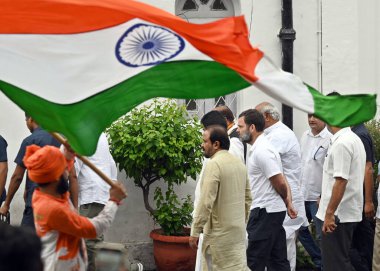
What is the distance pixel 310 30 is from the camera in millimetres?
12414

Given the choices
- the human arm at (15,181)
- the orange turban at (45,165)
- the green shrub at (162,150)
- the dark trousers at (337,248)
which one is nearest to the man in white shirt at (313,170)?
the green shrub at (162,150)

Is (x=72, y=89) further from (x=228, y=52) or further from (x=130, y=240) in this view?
(x=130, y=240)

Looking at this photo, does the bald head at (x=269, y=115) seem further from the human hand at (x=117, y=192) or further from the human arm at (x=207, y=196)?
the human hand at (x=117, y=192)

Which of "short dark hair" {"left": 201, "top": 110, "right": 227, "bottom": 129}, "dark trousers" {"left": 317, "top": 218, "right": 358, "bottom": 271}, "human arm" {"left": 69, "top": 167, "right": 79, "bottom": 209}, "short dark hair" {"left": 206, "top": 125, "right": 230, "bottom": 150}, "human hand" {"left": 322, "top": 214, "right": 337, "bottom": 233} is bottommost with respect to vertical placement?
"dark trousers" {"left": 317, "top": 218, "right": 358, "bottom": 271}

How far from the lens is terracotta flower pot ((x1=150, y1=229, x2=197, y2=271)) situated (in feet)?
36.7

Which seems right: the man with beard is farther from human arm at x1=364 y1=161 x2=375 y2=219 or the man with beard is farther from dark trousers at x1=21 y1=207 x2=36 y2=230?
human arm at x1=364 y1=161 x2=375 y2=219

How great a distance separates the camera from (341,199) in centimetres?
907

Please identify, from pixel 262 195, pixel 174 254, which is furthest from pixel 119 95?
pixel 174 254

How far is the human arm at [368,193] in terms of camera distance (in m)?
10.0

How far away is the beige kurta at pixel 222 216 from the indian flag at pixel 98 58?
247 cm

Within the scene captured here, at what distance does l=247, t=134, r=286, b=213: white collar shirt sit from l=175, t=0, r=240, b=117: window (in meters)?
2.98

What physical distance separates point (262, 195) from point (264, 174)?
0.68 feet

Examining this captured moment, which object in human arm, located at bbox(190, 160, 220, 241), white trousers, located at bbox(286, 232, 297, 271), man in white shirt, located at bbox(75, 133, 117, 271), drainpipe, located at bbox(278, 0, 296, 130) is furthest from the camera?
drainpipe, located at bbox(278, 0, 296, 130)

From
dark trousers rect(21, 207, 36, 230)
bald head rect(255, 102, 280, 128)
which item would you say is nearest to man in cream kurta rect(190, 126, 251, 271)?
dark trousers rect(21, 207, 36, 230)
